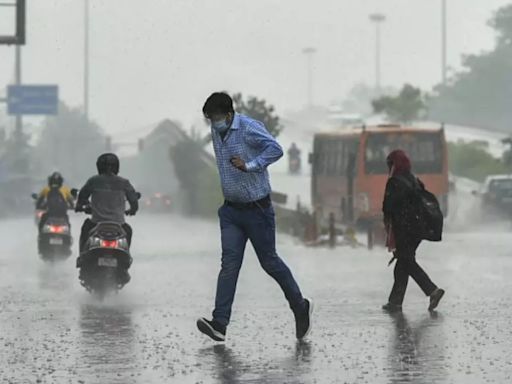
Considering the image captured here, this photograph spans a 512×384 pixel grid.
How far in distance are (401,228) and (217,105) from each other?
4.04 meters

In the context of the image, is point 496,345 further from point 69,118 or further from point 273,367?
point 69,118

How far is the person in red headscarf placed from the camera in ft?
51.6

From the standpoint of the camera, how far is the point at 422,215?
15867 mm

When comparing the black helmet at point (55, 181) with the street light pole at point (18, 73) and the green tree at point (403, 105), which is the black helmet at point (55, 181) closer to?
the street light pole at point (18, 73)

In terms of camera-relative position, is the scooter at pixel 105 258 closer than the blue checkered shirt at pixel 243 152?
No

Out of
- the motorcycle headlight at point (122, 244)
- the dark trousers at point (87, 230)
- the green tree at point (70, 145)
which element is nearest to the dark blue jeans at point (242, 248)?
the motorcycle headlight at point (122, 244)

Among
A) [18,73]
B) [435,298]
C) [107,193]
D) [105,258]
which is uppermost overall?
[18,73]

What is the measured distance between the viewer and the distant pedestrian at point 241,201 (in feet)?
40.5

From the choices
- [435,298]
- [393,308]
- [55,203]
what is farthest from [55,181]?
[435,298]

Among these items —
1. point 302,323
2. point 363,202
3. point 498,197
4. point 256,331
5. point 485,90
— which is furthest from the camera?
point 485,90

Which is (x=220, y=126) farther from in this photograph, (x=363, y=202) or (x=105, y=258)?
(x=363, y=202)

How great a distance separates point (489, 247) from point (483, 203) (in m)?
20.5

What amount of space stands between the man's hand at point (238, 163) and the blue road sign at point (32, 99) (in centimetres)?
7201

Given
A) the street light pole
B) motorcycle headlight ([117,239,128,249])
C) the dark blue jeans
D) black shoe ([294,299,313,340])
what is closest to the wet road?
black shoe ([294,299,313,340])
